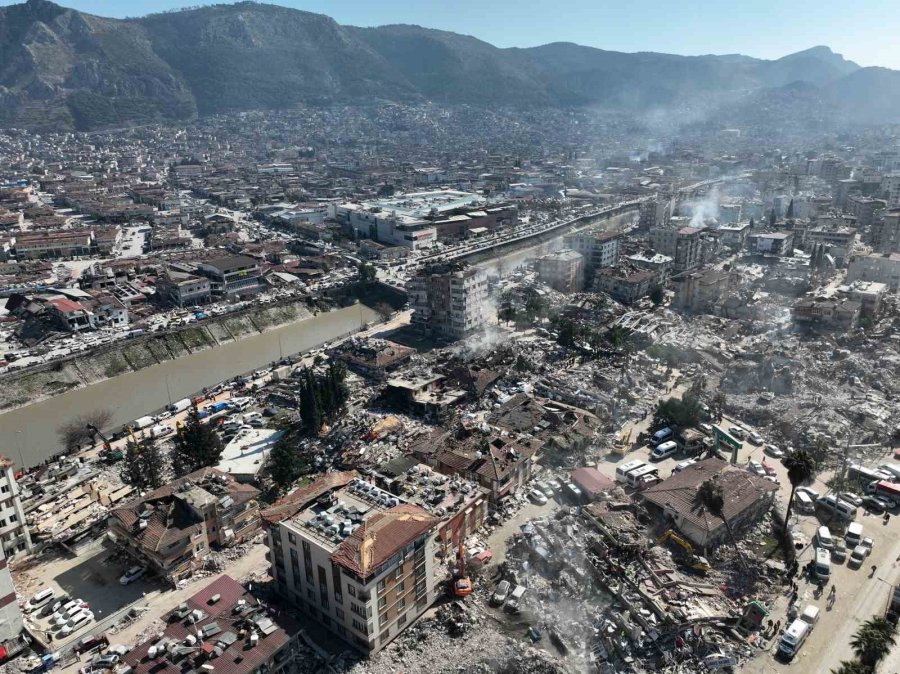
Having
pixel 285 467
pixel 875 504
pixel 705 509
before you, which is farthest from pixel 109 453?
pixel 875 504

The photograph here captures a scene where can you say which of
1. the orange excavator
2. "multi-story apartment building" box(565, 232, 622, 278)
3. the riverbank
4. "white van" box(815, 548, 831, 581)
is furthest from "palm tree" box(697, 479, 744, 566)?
"multi-story apartment building" box(565, 232, 622, 278)

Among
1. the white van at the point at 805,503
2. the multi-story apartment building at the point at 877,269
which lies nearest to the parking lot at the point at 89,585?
the white van at the point at 805,503

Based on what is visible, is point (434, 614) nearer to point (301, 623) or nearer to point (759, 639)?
point (301, 623)

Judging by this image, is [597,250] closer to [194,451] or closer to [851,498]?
[851,498]

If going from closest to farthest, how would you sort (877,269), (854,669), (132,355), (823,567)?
A: (854,669), (823,567), (132,355), (877,269)

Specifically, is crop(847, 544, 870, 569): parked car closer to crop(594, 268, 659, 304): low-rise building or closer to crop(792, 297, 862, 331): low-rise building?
crop(792, 297, 862, 331): low-rise building

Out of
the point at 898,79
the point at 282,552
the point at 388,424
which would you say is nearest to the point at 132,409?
the point at 388,424
